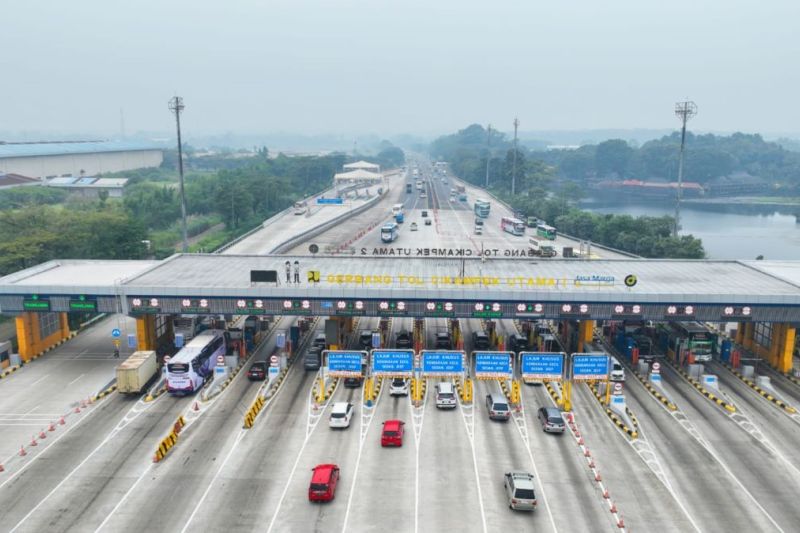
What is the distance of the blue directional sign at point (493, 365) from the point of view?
43344 mm

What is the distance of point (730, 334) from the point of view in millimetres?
57844

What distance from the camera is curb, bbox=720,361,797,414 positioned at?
4191 centimetres

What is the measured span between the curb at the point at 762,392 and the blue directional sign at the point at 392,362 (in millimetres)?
24039

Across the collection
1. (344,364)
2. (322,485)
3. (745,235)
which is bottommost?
(745,235)

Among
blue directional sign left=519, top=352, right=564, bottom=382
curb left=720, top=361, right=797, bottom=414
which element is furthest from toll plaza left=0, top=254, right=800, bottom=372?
blue directional sign left=519, top=352, right=564, bottom=382

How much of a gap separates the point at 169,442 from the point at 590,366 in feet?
88.1

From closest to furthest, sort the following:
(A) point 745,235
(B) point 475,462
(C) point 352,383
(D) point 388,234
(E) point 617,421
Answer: (B) point 475,462 → (E) point 617,421 → (C) point 352,383 → (D) point 388,234 → (A) point 745,235

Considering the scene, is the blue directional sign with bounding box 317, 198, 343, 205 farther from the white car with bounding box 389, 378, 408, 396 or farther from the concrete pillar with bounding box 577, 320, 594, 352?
the white car with bounding box 389, 378, 408, 396

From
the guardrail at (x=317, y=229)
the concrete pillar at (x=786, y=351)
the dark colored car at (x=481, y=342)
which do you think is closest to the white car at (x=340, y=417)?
the dark colored car at (x=481, y=342)

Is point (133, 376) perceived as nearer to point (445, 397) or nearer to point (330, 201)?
point (445, 397)

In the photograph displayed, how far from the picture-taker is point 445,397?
41.3 m

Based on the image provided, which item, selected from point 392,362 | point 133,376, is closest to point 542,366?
point 392,362

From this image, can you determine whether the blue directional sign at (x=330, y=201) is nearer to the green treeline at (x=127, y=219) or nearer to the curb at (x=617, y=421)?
the green treeline at (x=127, y=219)

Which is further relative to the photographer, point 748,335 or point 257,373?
point 748,335
